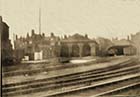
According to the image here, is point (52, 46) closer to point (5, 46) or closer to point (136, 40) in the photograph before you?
point (5, 46)

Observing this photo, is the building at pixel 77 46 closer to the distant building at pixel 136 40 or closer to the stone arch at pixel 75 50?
the stone arch at pixel 75 50

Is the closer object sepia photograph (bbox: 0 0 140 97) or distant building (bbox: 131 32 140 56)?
sepia photograph (bbox: 0 0 140 97)

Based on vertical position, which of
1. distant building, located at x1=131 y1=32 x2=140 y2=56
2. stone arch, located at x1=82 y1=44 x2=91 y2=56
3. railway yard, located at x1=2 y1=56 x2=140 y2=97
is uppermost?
distant building, located at x1=131 y1=32 x2=140 y2=56

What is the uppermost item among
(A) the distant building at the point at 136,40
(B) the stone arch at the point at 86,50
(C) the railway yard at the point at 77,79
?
(A) the distant building at the point at 136,40

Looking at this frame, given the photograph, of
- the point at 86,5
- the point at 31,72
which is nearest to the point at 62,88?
the point at 31,72

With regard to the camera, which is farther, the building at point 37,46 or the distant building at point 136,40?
the distant building at point 136,40

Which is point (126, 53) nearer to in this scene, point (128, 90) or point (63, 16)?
point (128, 90)

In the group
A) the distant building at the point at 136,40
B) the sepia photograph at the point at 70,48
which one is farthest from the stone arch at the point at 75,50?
the distant building at the point at 136,40

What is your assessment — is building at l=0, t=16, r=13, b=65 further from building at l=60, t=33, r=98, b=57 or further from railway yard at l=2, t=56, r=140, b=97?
building at l=60, t=33, r=98, b=57

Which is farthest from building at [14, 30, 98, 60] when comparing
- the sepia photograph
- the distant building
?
the distant building
